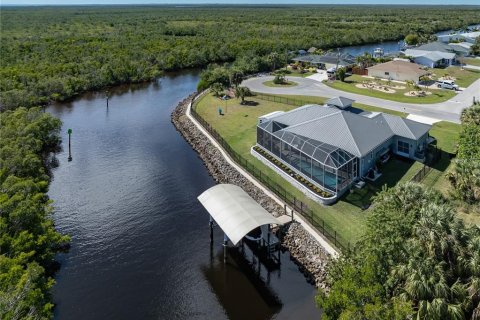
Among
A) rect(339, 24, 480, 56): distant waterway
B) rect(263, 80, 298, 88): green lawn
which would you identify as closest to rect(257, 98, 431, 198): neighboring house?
rect(263, 80, 298, 88): green lawn

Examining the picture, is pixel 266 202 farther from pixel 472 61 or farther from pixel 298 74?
pixel 472 61

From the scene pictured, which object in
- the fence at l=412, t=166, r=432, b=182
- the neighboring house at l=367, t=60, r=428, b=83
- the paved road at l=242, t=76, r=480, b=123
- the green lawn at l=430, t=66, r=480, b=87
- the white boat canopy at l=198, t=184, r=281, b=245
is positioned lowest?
the fence at l=412, t=166, r=432, b=182

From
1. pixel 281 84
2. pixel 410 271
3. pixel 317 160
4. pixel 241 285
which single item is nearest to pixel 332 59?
pixel 281 84

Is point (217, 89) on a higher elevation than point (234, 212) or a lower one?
higher

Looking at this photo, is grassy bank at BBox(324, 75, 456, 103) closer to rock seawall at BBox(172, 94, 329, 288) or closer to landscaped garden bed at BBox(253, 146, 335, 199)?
landscaped garden bed at BBox(253, 146, 335, 199)

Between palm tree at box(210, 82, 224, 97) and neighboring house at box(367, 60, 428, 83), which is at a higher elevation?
neighboring house at box(367, 60, 428, 83)
